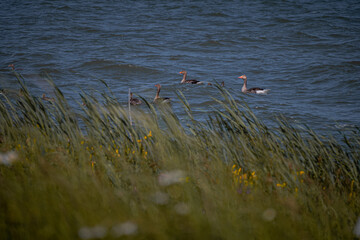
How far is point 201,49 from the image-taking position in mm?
21766

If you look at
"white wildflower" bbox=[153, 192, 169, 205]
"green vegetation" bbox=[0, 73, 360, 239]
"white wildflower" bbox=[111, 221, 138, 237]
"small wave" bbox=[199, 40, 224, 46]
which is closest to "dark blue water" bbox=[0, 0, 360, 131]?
"small wave" bbox=[199, 40, 224, 46]

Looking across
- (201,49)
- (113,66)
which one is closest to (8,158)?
(113,66)

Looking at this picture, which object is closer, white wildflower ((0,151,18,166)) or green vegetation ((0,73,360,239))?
green vegetation ((0,73,360,239))

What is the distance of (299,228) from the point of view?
267 centimetres

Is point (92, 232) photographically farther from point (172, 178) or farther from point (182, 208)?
point (172, 178)

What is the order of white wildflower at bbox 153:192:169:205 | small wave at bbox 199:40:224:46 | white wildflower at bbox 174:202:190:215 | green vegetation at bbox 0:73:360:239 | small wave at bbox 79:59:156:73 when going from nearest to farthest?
green vegetation at bbox 0:73:360:239 → white wildflower at bbox 174:202:190:215 → white wildflower at bbox 153:192:169:205 → small wave at bbox 79:59:156:73 → small wave at bbox 199:40:224:46

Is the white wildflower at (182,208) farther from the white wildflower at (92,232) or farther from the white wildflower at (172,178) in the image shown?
the white wildflower at (92,232)

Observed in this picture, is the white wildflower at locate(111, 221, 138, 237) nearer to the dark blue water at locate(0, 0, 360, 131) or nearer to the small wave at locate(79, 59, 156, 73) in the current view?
the dark blue water at locate(0, 0, 360, 131)

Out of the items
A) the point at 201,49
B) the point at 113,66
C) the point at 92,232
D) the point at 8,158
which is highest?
the point at 92,232

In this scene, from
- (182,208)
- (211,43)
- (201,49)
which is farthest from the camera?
(211,43)

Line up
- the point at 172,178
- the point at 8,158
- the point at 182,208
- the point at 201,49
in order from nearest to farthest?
1. the point at 182,208
2. the point at 172,178
3. the point at 8,158
4. the point at 201,49

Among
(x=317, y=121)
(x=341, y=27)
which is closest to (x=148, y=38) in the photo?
→ (x=341, y=27)

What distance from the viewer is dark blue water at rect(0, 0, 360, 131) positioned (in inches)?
537

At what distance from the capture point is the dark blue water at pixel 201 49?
44.8 feet
